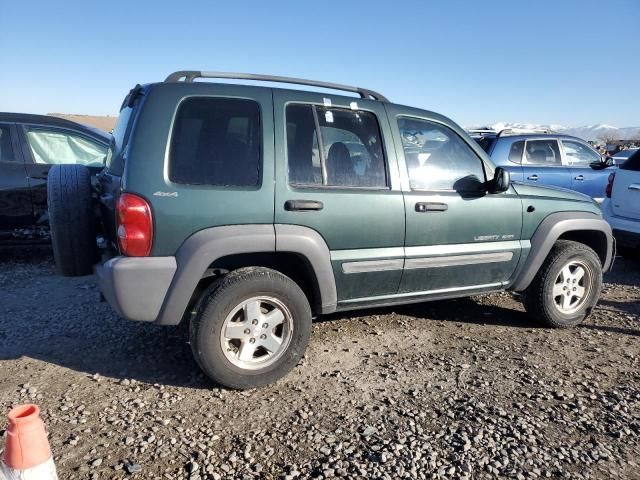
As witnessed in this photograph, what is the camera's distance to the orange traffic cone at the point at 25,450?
187cm

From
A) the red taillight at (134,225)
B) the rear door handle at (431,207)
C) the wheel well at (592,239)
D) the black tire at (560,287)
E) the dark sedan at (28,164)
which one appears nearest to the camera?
the red taillight at (134,225)

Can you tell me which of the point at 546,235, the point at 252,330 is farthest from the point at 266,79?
the point at 546,235

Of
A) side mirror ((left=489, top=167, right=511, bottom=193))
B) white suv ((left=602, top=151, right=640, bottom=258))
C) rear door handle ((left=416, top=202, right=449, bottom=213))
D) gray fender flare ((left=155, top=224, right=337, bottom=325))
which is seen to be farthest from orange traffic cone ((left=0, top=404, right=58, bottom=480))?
white suv ((left=602, top=151, right=640, bottom=258))

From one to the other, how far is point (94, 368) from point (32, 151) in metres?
3.48

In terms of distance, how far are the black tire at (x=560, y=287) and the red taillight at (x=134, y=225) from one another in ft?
10.4

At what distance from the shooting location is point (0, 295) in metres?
4.74

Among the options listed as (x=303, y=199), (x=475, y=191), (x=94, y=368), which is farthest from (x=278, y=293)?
(x=475, y=191)

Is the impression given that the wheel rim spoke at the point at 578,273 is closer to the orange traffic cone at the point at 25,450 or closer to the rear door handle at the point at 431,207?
the rear door handle at the point at 431,207

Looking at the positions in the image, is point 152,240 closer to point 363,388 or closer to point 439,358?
point 363,388

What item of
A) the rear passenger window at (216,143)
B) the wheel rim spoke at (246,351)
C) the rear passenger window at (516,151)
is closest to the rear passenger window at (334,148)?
the rear passenger window at (216,143)

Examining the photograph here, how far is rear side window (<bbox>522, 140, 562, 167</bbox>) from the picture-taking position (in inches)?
306

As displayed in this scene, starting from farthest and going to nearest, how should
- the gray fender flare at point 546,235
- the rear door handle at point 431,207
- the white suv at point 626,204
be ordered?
the white suv at point 626,204 < the gray fender flare at point 546,235 < the rear door handle at point 431,207

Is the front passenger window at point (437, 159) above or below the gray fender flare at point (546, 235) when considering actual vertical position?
above

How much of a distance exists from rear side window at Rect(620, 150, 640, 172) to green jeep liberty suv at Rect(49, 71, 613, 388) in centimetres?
277
